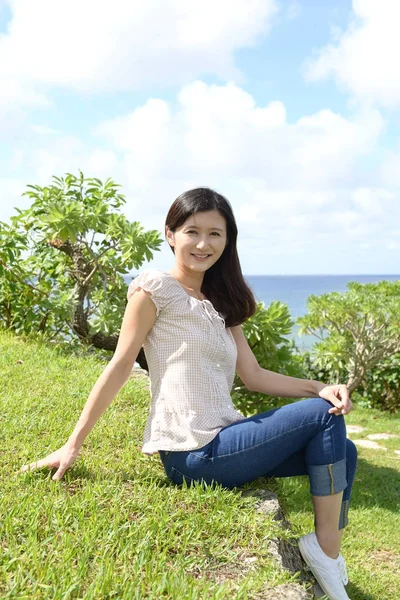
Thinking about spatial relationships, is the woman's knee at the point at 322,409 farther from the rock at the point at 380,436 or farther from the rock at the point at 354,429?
the rock at the point at 354,429

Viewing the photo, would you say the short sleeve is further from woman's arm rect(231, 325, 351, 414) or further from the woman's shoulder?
woman's arm rect(231, 325, 351, 414)

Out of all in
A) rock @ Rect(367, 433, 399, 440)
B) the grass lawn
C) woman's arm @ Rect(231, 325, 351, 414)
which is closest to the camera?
the grass lawn

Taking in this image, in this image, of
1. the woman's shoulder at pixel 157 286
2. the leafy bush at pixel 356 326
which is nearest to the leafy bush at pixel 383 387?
the leafy bush at pixel 356 326

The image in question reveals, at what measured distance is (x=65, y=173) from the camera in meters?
6.97

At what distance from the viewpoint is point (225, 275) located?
3.33 meters

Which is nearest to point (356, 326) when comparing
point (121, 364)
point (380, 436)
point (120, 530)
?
point (380, 436)

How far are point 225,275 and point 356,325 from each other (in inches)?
269

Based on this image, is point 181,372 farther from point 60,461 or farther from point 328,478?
point 328,478

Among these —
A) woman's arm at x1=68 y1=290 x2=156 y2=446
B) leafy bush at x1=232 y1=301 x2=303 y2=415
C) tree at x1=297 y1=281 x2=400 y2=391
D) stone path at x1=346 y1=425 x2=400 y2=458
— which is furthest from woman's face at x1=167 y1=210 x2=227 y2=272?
tree at x1=297 y1=281 x2=400 y2=391

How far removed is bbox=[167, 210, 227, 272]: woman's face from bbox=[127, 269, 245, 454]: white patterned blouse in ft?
0.46

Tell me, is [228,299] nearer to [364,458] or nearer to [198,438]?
[198,438]

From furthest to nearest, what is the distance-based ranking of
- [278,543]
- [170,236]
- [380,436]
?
[380,436], [170,236], [278,543]

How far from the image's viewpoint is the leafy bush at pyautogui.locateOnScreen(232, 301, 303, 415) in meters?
5.77

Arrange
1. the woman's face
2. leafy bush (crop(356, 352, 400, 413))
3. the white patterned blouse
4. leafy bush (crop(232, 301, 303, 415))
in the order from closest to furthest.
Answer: the white patterned blouse, the woman's face, leafy bush (crop(232, 301, 303, 415)), leafy bush (crop(356, 352, 400, 413))
